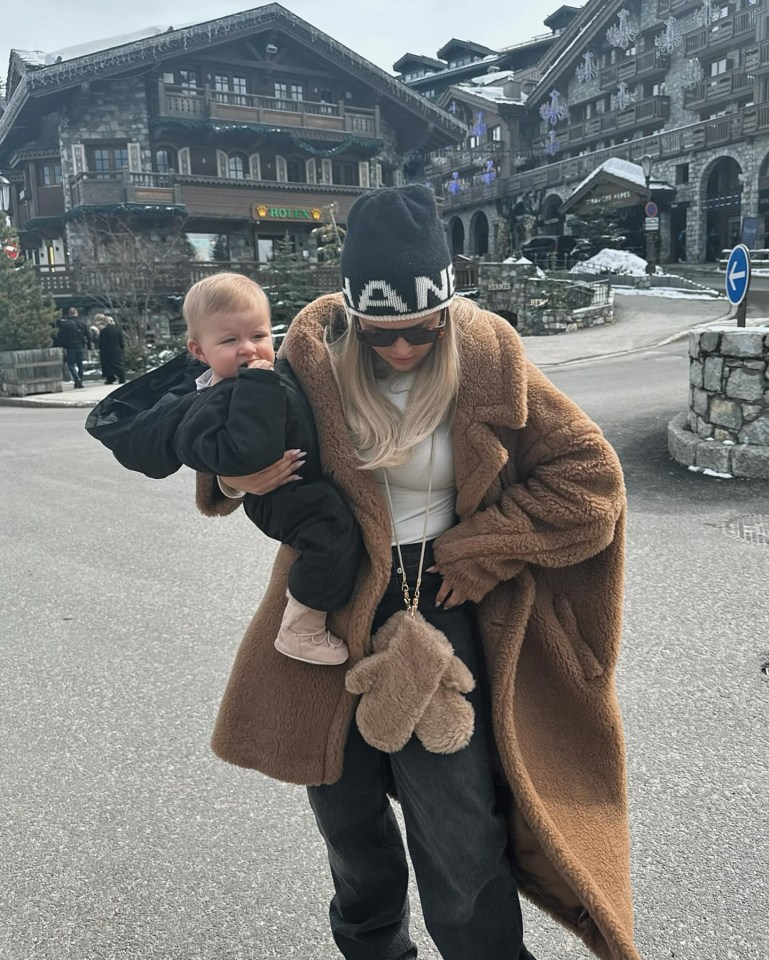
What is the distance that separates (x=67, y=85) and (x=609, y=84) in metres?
26.3

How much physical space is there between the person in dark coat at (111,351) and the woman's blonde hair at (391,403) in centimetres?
1770

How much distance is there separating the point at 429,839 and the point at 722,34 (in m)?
42.2

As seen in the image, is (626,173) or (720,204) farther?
(720,204)

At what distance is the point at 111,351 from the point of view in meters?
18.8

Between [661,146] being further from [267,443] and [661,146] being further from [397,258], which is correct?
[267,443]

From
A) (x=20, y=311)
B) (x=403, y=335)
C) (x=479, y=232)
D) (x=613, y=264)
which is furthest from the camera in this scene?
(x=479, y=232)

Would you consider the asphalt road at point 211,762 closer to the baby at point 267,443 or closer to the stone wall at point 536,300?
the baby at point 267,443

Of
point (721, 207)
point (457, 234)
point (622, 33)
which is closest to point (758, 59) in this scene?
point (721, 207)

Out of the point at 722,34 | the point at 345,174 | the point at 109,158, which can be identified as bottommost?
the point at 345,174

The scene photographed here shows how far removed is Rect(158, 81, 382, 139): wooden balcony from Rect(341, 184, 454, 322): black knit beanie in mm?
34481

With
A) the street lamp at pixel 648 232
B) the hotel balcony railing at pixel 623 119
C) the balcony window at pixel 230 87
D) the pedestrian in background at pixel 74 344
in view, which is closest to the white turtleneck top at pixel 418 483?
the pedestrian in background at pixel 74 344

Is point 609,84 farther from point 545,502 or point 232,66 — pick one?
point 545,502

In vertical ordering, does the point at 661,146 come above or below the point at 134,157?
above

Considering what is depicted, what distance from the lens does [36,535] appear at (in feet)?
22.2
